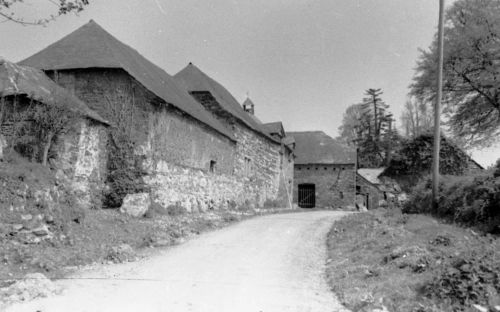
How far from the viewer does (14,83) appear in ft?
39.0

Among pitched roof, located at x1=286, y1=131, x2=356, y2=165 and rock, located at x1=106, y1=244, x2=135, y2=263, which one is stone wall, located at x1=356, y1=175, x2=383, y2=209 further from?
rock, located at x1=106, y1=244, x2=135, y2=263

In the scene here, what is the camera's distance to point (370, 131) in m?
54.0

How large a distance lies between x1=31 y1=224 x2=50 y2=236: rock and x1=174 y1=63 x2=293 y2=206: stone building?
47.7 ft

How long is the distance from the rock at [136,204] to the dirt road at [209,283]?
3005 millimetres

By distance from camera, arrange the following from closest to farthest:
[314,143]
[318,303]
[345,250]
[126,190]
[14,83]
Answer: [318,303]
[345,250]
[14,83]
[126,190]
[314,143]

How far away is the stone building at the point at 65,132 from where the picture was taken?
450 inches

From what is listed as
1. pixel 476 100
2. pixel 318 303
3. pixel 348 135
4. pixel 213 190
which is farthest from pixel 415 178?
pixel 348 135

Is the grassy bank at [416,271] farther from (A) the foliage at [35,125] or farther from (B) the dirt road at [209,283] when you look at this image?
(A) the foliage at [35,125]

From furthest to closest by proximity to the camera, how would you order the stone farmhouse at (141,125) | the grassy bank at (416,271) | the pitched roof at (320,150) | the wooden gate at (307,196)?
the pitched roof at (320,150) → the wooden gate at (307,196) → the stone farmhouse at (141,125) → the grassy bank at (416,271)

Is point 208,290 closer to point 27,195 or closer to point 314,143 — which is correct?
point 27,195

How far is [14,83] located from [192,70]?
14.8m

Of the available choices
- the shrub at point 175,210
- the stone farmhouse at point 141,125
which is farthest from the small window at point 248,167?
the shrub at point 175,210

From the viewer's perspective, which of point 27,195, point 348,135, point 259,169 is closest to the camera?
point 27,195

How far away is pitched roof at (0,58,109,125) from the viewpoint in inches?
450
